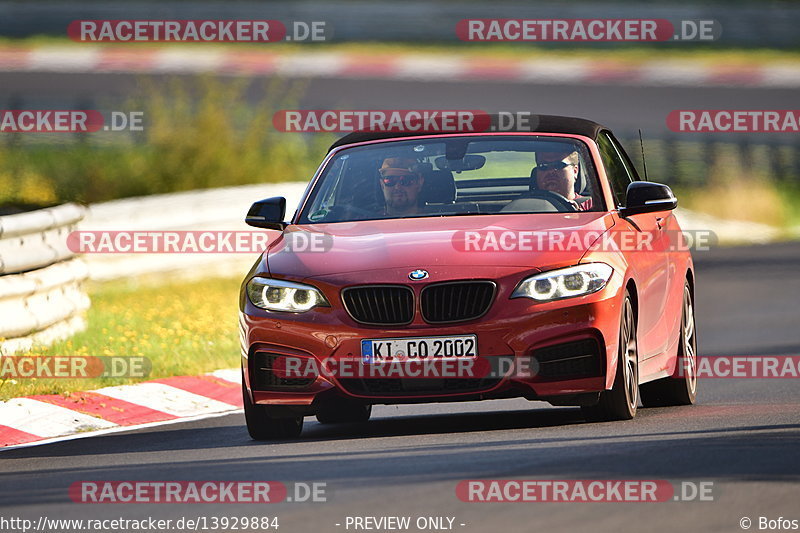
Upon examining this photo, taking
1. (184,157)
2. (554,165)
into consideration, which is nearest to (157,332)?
(554,165)

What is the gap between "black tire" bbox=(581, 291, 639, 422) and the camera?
984 cm

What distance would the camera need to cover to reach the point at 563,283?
378 inches

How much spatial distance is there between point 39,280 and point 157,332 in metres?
1.70

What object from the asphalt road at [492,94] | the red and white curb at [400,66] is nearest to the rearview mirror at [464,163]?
the asphalt road at [492,94]

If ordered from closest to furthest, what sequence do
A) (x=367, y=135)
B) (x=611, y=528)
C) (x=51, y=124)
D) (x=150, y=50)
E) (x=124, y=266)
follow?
(x=611, y=528)
(x=367, y=135)
(x=124, y=266)
(x=51, y=124)
(x=150, y=50)

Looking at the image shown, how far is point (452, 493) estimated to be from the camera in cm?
764

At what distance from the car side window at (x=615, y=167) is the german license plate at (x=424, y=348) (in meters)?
1.88

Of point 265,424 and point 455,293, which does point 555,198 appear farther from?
point 265,424

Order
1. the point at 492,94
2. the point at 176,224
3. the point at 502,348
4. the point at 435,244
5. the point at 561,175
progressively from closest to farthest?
the point at 502,348 → the point at 435,244 → the point at 561,175 → the point at 176,224 → the point at 492,94

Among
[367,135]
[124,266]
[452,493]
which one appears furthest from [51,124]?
[452,493]

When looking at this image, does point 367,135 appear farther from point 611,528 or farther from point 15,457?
point 611,528

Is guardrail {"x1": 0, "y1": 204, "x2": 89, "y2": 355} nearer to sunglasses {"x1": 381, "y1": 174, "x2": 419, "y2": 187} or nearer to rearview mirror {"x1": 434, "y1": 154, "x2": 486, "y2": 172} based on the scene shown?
sunglasses {"x1": 381, "y1": 174, "x2": 419, "y2": 187}

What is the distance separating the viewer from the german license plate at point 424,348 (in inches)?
372

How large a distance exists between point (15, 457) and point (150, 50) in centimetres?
3237
